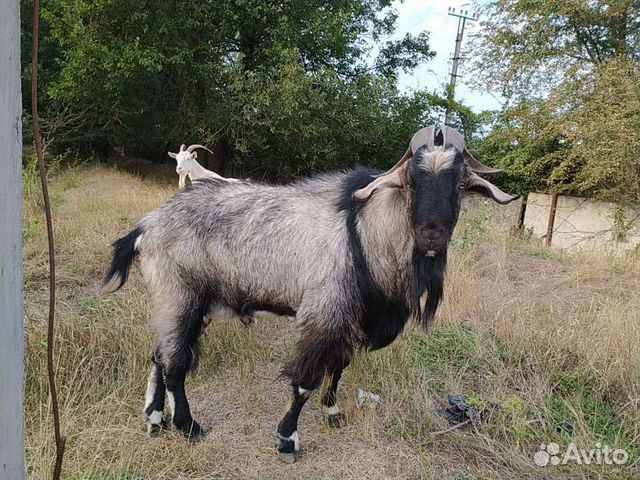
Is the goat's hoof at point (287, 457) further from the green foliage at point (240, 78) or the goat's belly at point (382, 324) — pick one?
the green foliage at point (240, 78)

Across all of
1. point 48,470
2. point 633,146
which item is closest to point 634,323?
point 48,470

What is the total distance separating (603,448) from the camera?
3.21m

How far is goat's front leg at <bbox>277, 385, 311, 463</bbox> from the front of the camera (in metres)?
3.10

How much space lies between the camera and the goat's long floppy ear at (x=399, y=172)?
2.80m

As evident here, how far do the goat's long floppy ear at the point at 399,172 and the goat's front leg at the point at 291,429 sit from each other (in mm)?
1304

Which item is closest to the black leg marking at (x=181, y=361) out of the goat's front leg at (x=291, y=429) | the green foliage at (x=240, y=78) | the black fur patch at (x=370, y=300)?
the goat's front leg at (x=291, y=429)

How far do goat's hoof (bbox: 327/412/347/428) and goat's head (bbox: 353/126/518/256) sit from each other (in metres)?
1.49

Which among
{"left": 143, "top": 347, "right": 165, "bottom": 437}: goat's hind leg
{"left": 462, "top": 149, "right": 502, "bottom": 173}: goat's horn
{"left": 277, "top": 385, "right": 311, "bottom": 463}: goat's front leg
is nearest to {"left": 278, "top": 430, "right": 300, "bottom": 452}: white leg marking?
{"left": 277, "top": 385, "right": 311, "bottom": 463}: goat's front leg

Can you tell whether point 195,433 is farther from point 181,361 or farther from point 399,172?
point 399,172

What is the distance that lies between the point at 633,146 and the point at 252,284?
8.75 meters

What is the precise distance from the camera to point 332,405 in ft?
11.6

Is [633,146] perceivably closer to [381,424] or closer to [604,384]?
[604,384]

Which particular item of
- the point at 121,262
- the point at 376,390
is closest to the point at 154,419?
the point at 121,262

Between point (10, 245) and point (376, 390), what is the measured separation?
10.1 ft
